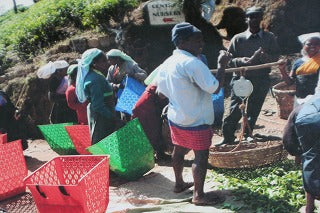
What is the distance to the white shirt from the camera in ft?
13.6

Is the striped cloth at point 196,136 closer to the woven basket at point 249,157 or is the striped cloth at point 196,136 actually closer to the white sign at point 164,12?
the woven basket at point 249,157

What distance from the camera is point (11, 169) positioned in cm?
581

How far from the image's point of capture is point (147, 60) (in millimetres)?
9430

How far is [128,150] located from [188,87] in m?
1.46

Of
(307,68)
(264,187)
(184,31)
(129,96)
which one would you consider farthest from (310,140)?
(129,96)

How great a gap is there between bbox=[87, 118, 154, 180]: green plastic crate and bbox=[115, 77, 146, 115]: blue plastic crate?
850 millimetres

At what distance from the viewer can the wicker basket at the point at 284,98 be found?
7.00 meters

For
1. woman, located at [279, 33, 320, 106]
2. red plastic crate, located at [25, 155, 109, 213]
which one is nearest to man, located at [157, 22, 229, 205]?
red plastic crate, located at [25, 155, 109, 213]

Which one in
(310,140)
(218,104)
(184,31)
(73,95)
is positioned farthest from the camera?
(73,95)

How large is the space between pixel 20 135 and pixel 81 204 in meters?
4.19

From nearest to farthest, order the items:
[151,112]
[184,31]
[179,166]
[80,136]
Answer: [184,31]
[179,166]
[151,112]
[80,136]

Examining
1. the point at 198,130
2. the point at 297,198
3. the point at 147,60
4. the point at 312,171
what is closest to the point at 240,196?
the point at 297,198

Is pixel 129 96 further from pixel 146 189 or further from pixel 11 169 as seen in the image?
pixel 11 169

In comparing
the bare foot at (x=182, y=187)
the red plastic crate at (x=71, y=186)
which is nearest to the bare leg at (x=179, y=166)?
the bare foot at (x=182, y=187)
